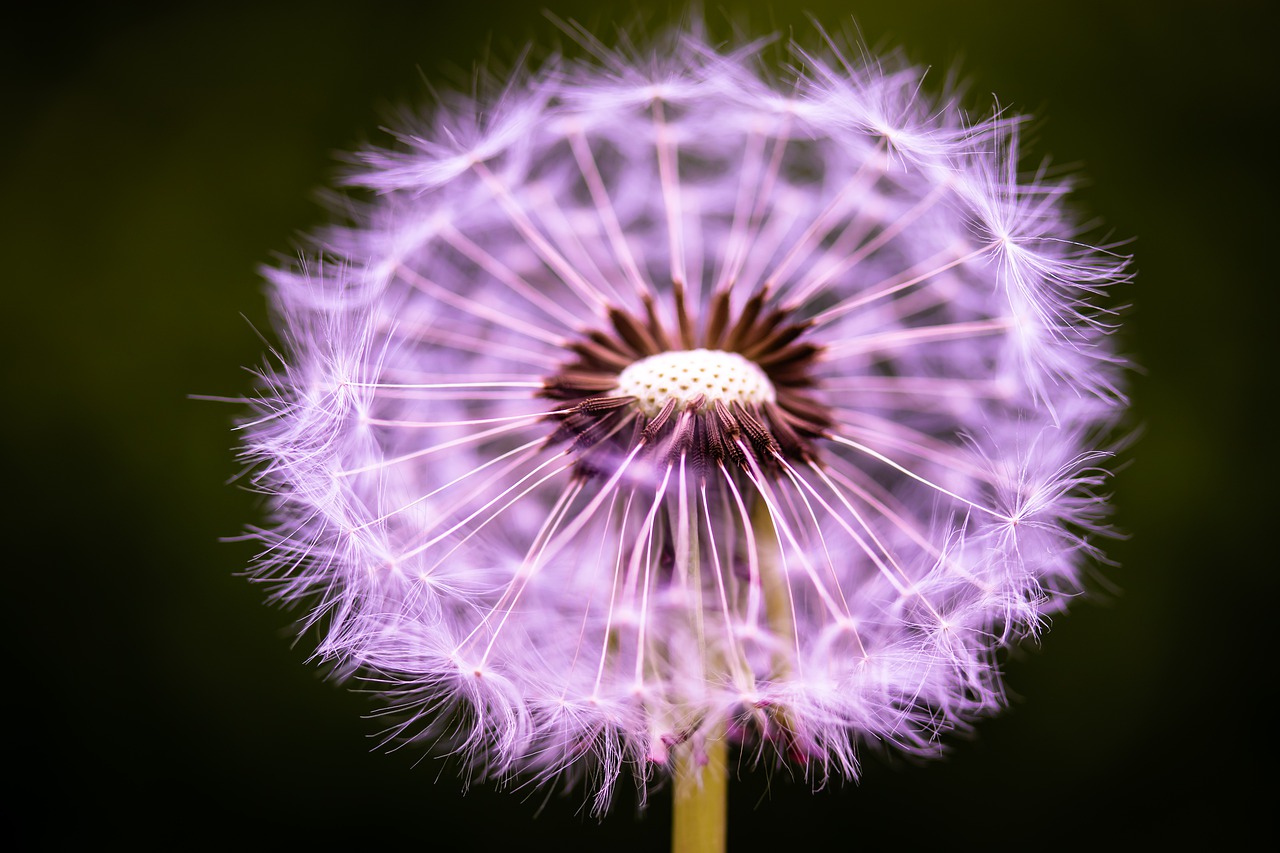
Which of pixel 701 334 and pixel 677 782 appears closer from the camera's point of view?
pixel 677 782

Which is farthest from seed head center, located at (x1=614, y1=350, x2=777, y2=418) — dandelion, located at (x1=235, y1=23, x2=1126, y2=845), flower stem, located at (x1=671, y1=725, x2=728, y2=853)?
flower stem, located at (x1=671, y1=725, x2=728, y2=853)

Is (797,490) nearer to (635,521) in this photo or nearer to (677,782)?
(635,521)

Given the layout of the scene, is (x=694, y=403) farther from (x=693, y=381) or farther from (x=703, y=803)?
(x=703, y=803)

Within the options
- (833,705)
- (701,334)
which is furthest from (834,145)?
(833,705)

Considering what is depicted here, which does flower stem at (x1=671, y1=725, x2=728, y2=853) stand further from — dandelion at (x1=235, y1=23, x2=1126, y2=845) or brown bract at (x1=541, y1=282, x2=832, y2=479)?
brown bract at (x1=541, y1=282, x2=832, y2=479)

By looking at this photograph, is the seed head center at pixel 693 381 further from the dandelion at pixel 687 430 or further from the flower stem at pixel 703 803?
the flower stem at pixel 703 803

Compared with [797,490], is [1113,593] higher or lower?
higher
